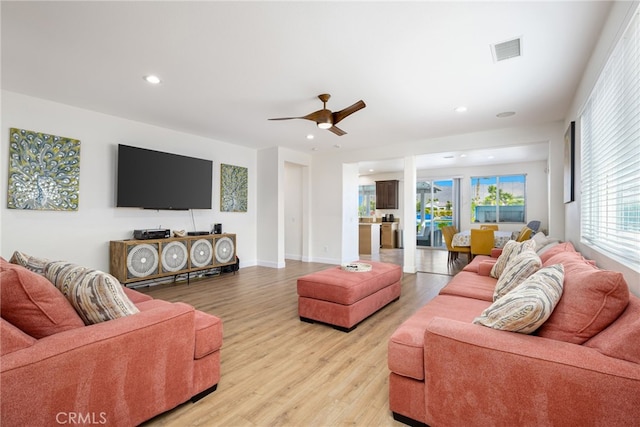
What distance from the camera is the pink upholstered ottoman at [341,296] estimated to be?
2.84 meters

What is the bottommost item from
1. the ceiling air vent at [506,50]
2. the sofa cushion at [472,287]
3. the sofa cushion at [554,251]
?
the sofa cushion at [472,287]

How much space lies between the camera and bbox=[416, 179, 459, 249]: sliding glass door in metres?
9.41

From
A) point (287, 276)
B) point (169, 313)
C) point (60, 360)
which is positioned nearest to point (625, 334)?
point (169, 313)

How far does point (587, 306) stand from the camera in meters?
1.27

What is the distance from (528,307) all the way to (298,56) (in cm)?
244

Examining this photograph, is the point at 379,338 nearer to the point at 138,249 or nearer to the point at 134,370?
the point at 134,370

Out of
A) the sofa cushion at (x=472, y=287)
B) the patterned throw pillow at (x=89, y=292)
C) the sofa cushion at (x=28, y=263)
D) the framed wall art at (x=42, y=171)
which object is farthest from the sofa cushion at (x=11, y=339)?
the framed wall art at (x=42, y=171)

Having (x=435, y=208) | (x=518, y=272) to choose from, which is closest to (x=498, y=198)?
(x=435, y=208)

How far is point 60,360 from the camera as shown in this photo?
1184 millimetres

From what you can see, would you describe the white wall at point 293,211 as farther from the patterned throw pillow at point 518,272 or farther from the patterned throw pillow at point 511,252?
the patterned throw pillow at point 518,272

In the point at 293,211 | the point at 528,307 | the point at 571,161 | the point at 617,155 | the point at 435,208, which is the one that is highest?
the point at 571,161

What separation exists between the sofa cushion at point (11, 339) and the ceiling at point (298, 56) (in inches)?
77.8

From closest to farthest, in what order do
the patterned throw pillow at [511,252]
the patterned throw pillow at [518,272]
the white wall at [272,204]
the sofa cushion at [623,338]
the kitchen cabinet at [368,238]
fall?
1. the sofa cushion at [623,338]
2. the patterned throw pillow at [518,272]
3. the patterned throw pillow at [511,252]
4. the white wall at [272,204]
5. the kitchen cabinet at [368,238]

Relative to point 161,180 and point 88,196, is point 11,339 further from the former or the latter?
point 161,180
